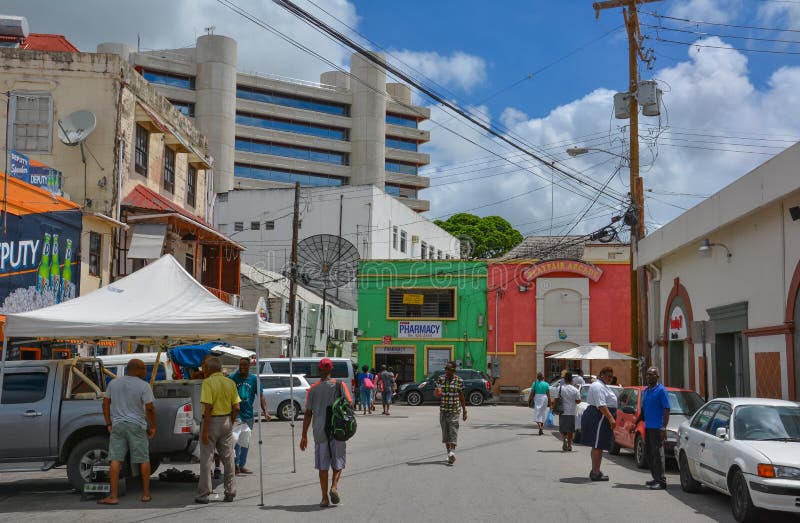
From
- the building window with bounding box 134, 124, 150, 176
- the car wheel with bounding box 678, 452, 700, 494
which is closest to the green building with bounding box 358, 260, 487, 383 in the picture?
the building window with bounding box 134, 124, 150, 176

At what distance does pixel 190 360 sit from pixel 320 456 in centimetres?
951

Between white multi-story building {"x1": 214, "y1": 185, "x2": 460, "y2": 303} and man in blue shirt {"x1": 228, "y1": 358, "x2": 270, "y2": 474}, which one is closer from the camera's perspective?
man in blue shirt {"x1": 228, "y1": 358, "x2": 270, "y2": 474}

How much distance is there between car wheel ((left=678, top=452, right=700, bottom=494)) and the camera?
11.9 metres

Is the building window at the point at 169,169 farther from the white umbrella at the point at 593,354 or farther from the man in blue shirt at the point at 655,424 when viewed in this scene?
the man in blue shirt at the point at 655,424

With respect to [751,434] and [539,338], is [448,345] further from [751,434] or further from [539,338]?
[751,434]

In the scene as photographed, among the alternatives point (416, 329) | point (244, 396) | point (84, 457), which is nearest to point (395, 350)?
point (416, 329)

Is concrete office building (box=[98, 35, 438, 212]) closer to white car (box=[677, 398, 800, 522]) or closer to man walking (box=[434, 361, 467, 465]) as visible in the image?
man walking (box=[434, 361, 467, 465])

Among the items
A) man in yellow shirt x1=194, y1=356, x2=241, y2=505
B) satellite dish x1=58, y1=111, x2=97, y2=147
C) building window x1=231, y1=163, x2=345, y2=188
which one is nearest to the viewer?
man in yellow shirt x1=194, y1=356, x2=241, y2=505

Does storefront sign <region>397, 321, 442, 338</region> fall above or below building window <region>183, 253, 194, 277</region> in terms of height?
below

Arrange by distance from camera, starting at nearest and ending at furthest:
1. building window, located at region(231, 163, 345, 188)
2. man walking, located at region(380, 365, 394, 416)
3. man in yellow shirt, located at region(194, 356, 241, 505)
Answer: man in yellow shirt, located at region(194, 356, 241, 505) < man walking, located at region(380, 365, 394, 416) < building window, located at region(231, 163, 345, 188)

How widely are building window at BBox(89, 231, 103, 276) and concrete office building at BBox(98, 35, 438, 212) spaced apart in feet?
151

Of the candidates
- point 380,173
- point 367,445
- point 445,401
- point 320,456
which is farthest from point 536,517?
point 380,173

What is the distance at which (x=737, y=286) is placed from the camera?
19.6m

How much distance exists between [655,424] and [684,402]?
3.67 metres
